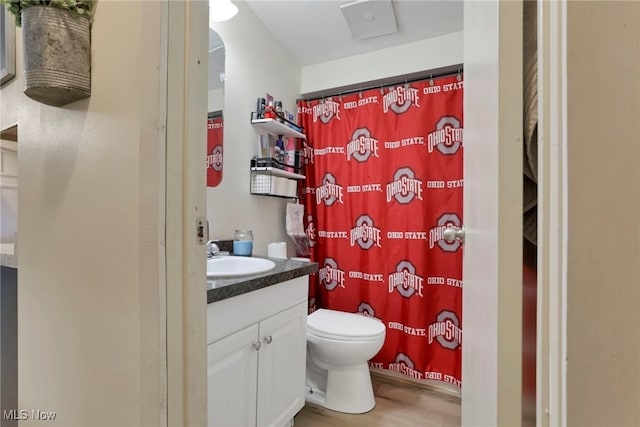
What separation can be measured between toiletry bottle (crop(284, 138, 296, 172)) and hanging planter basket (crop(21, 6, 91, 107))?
1395mm

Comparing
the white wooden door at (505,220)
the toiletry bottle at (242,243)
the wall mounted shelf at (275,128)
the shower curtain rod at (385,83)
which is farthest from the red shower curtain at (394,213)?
the white wooden door at (505,220)

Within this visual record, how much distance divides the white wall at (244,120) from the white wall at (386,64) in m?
0.28

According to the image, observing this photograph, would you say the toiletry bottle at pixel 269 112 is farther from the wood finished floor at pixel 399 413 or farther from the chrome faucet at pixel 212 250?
the wood finished floor at pixel 399 413

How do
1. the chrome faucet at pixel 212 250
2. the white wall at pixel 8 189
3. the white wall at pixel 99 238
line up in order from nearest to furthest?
the white wall at pixel 99 238 < the white wall at pixel 8 189 < the chrome faucet at pixel 212 250

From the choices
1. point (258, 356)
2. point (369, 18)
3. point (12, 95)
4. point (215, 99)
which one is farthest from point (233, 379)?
point (369, 18)

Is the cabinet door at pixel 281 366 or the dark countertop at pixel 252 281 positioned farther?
the cabinet door at pixel 281 366

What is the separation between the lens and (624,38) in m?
0.31

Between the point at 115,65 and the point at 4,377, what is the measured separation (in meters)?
1.34

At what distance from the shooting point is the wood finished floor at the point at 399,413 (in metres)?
1.55

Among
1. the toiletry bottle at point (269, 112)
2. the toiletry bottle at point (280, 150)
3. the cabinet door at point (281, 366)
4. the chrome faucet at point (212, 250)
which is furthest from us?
the toiletry bottle at point (280, 150)

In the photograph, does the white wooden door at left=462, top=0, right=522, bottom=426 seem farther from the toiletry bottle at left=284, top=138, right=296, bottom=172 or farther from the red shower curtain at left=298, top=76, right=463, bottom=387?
the toiletry bottle at left=284, top=138, right=296, bottom=172

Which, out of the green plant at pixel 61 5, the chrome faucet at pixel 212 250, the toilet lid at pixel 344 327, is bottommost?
the toilet lid at pixel 344 327

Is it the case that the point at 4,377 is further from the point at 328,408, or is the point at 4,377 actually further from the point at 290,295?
the point at 328,408

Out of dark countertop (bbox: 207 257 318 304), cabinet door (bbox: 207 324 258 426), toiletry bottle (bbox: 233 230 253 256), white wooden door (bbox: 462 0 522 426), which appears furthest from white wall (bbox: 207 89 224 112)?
white wooden door (bbox: 462 0 522 426)
